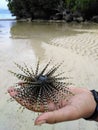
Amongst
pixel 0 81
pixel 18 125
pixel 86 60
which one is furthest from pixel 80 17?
pixel 18 125

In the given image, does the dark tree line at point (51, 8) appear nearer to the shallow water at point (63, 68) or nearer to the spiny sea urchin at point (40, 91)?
the shallow water at point (63, 68)

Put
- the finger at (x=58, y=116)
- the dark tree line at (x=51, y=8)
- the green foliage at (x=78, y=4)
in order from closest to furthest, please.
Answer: the finger at (x=58, y=116) < the green foliage at (x=78, y=4) < the dark tree line at (x=51, y=8)

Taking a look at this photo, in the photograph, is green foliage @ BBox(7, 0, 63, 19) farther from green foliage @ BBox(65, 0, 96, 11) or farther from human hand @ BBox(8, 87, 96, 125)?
human hand @ BBox(8, 87, 96, 125)

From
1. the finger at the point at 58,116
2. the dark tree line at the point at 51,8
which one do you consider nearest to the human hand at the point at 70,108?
the finger at the point at 58,116

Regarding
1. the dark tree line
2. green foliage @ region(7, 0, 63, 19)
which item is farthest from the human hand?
green foliage @ region(7, 0, 63, 19)

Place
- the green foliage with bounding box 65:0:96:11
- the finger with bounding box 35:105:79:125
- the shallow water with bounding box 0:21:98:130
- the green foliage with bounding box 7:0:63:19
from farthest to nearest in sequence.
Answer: the green foliage with bounding box 7:0:63:19 < the green foliage with bounding box 65:0:96:11 < the shallow water with bounding box 0:21:98:130 < the finger with bounding box 35:105:79:125

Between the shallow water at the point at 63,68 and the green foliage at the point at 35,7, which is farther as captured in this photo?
the green foliage at the point at 35,7

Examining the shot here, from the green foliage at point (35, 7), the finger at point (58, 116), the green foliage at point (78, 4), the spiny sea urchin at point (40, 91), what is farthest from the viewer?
the green foliage at point (35, 7)

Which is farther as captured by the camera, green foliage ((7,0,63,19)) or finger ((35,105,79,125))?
green foliage ((7,0,63,19))

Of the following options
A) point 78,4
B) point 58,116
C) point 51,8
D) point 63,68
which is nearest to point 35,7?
point 51,8
